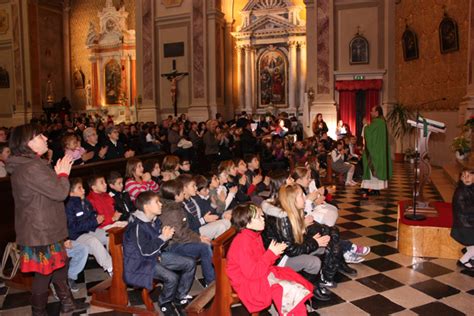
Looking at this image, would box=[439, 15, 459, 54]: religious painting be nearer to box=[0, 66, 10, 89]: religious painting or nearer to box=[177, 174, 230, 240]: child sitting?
box=[177, 174, 230, 240]: child sitting

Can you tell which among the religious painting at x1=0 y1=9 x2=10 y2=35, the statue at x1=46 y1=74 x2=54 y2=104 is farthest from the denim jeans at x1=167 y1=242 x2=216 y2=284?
the religious painting at x1=0 y1=9 x2=10 y2=35

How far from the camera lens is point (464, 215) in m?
5.15

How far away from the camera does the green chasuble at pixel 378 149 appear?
873cm

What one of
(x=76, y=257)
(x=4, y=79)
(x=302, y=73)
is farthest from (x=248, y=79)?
(x=76, y=257)

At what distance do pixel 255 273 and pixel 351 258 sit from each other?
2.39 meters

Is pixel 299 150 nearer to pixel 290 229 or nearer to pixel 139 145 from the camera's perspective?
pixel 139 145

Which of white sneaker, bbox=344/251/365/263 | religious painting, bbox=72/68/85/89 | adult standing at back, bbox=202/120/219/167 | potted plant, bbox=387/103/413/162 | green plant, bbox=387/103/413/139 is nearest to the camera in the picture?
white sneaker, bbox=344/251/365/263

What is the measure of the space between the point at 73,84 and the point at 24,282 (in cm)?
2089

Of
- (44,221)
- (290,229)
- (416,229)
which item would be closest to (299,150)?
(416,229)

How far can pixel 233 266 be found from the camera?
3566 mm

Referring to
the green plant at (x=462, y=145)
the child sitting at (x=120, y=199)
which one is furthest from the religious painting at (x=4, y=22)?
the green plant at (x=462, y=145)

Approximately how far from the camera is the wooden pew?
409cm

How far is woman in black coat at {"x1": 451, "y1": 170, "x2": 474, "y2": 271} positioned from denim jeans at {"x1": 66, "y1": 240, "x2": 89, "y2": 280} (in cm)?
420

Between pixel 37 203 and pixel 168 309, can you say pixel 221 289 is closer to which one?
pixel 168 309
